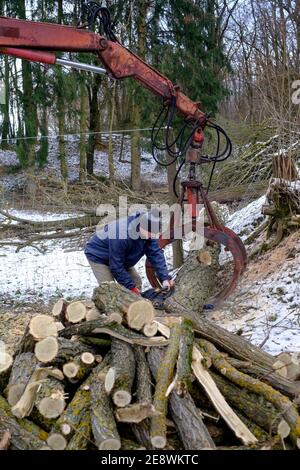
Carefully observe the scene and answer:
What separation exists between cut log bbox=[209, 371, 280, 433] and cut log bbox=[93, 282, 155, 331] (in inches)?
21.6

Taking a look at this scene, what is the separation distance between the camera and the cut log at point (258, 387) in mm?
2727

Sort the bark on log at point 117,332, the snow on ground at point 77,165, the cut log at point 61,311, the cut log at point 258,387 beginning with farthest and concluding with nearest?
the snow on ground at point 77,165
the cut log at point 61,311
the bark on log at point 117,332
the cut log at point 258,387

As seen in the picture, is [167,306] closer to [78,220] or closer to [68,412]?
[68,412]

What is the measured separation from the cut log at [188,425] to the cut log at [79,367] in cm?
56

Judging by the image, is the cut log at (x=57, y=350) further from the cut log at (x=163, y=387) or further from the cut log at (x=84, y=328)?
the cut log at (x=163, y=387)

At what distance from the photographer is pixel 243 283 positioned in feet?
22.2

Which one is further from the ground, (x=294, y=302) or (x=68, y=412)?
(x=68, y=412)

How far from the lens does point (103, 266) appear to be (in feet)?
18.0

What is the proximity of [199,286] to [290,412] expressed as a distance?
3584 mm

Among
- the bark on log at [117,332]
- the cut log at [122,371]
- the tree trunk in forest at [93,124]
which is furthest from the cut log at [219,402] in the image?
the tree trunk in forest at [93,124]

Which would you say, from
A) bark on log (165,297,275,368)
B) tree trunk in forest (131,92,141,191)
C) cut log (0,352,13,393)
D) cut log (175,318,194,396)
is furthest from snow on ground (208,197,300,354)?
tree trunk in forest (131,92,141,191)

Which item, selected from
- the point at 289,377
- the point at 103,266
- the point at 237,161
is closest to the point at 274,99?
the point at 237,161

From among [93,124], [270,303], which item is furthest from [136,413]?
[93,124]

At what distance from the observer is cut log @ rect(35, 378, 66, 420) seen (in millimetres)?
2777
